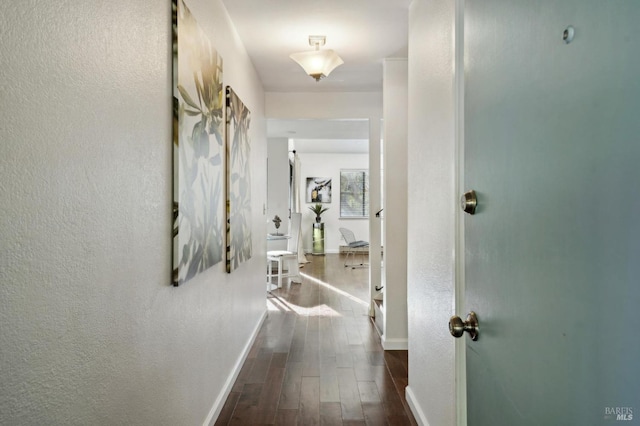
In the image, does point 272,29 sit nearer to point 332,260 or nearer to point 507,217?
point 507,217

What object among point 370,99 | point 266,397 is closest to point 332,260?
point 370,99

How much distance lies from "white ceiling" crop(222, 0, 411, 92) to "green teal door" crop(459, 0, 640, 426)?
1837 mm

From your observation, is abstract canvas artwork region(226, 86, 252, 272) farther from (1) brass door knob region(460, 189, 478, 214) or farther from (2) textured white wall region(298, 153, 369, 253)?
(2) textured white wall region(298, 153, 369, 253)

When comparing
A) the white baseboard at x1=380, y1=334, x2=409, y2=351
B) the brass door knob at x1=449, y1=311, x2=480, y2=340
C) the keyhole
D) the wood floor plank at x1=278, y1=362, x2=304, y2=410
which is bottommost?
the wood floor plank at x1=278, y1=362, x2=304, y2=410

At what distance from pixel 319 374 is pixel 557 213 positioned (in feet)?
8.31

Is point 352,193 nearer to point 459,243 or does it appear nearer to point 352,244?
point 352,244

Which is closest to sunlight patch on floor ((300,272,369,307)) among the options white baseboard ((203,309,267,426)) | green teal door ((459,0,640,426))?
white baseboard ((203,309,267,426))

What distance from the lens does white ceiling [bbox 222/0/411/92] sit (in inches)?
102

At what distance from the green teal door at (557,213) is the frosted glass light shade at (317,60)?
219cm

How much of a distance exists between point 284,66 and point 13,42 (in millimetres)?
3192

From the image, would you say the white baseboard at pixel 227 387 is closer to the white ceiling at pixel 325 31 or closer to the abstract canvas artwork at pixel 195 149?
the abstract canvas artwork at pixel 195 149

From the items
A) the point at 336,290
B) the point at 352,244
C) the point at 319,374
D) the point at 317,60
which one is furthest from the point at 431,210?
the point at 352,244

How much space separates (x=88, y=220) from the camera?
1.00 meters

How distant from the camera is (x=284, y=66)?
376 centimetres
